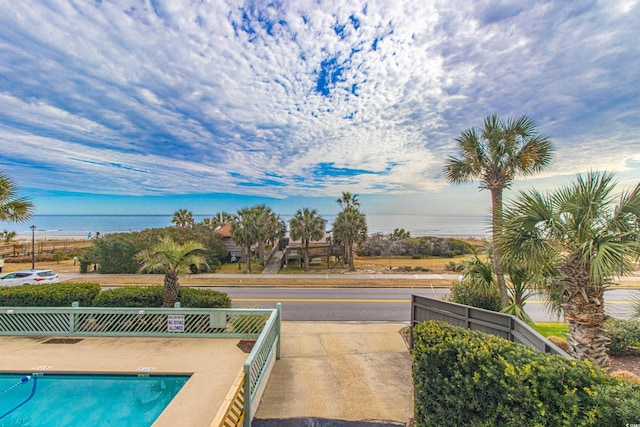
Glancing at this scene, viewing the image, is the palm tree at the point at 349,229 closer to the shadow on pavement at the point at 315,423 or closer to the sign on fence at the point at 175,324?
the sign on fence at the point at 175,324

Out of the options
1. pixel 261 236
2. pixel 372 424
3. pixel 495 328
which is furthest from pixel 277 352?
pixel 261 236

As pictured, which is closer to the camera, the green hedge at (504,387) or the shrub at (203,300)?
the green hedge at (504,387)

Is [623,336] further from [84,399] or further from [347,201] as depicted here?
[347,201]

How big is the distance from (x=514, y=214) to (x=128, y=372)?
964 cm

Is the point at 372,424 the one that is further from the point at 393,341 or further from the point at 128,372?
the point at 128,372

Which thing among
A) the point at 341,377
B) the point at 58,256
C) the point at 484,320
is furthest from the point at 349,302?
the point at 58,256

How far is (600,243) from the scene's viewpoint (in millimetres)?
5301

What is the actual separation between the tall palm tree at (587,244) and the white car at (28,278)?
2502 cm

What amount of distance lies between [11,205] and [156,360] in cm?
1057

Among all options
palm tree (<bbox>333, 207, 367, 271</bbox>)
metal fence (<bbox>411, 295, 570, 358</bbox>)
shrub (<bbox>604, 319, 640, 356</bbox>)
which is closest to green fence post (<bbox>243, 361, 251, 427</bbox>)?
metal fence (<bbox>411, 295, 570, 358</bbox>)

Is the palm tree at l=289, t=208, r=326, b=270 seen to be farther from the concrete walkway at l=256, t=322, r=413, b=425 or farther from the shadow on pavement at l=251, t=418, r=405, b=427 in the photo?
the shadow on pavement at l=251, t=418, r=405, b=427

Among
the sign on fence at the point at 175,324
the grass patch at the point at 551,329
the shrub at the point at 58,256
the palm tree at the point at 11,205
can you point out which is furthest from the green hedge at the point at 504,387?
the shrub at the point at 58,256

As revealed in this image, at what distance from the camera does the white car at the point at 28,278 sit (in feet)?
58.4

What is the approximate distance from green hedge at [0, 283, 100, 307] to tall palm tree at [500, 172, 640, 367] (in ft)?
43.2
